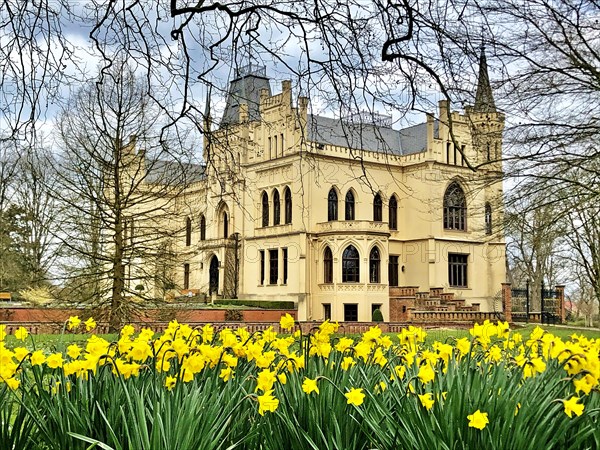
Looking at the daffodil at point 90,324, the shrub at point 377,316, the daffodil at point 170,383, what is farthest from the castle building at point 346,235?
the daffodil at point 170,383

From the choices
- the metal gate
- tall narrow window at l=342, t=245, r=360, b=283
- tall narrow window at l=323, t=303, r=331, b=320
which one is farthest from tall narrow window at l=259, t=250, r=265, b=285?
the metal gate

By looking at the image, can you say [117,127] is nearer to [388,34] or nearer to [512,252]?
[388,34]

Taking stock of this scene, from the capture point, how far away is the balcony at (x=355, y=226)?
3459 centimetres

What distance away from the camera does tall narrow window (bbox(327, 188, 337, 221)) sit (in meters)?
36.4

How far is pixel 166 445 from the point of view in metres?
2.73

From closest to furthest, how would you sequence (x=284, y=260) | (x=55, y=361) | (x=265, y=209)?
(x=55, y=361)
(x=284, y=260)
(x=265, y=209)

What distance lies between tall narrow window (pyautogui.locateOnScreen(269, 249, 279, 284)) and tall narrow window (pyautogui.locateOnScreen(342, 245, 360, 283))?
3976 millimetres

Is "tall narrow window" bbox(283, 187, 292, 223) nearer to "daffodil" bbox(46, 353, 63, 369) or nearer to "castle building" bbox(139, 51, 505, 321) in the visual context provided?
"castle building" bbox(139, 51, 505, 321)

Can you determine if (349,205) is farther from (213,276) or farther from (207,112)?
(207,112)

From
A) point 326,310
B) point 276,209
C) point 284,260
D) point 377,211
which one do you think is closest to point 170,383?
point 326,310

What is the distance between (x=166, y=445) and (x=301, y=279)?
3226 cm

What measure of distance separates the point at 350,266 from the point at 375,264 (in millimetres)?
1310

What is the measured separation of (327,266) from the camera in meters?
35.3

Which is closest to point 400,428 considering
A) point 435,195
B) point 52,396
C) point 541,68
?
point 52,396
